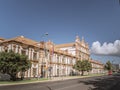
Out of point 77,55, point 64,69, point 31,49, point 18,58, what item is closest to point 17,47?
point 31,49

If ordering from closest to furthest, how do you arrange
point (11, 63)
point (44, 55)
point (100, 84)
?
point (100, 84)
point (11, 63)
point (44, 55)

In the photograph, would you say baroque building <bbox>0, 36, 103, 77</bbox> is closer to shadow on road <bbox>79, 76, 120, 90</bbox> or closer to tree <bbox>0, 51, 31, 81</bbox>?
tree <bbox>0, 51, 31, 81</bbox>

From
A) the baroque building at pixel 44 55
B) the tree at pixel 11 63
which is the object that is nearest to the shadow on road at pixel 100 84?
the tree at pixel 11 63

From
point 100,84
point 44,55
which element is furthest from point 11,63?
point 44,55

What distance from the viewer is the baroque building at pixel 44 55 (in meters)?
40.9

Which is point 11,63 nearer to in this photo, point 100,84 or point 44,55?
point 100,84

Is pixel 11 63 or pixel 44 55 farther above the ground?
pixel 44 55

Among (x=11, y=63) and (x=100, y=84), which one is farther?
(x=11, y=63)

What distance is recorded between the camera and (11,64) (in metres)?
29.8

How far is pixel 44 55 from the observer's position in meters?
50.4

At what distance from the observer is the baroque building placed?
40938 millimetres

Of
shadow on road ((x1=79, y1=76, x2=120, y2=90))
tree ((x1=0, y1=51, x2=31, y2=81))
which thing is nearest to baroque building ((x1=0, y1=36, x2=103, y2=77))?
tree ((x1=0, y1=51, x2=31, y2=81))

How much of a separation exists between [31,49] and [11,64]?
15.7 meters

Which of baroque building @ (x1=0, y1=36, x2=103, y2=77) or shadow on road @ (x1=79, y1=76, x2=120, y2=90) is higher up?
baroque building @ (x1=0, y1=36, x2=103, y2=77)
